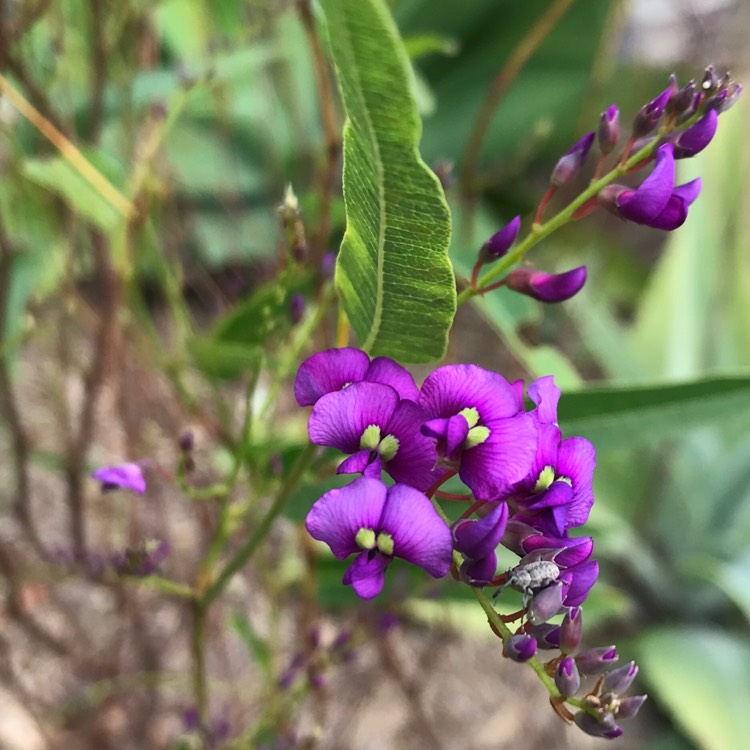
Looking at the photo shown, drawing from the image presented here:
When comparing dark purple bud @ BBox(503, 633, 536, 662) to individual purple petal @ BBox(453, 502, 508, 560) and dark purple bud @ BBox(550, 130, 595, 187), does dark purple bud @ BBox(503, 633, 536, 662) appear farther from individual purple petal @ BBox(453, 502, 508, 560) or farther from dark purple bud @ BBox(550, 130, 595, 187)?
dark purple bud @ BBox(550, 130, 595, 187)

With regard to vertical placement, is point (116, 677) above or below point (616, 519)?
above

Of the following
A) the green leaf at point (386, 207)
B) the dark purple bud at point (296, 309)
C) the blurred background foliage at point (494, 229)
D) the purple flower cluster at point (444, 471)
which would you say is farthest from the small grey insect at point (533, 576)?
the blurred background foliage at point (494, 229)

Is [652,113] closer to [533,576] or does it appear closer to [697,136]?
[697,136]

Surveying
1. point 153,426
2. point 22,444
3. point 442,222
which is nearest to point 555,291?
point 442,222

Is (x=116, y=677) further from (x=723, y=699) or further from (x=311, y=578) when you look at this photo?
(x=723, y=699)

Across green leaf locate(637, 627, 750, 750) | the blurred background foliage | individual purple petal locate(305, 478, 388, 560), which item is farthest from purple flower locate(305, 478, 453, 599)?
green leaf locate(637, 627, 750, 750)

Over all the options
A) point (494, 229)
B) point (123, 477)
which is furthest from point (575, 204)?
point (494, 229)
